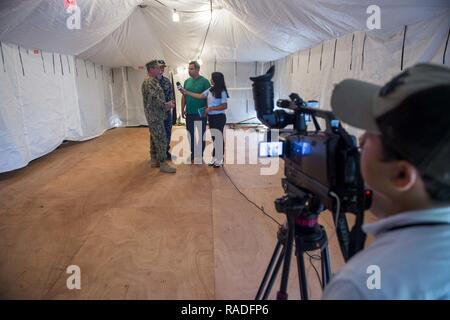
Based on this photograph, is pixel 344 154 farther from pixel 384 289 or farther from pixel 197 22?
pixel 197 22

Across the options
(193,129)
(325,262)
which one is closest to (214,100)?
(193,129)

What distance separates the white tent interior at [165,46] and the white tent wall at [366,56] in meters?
0.01

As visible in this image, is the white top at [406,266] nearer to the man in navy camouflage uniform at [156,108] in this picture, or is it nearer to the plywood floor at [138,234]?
the plywood floor at [138,234]

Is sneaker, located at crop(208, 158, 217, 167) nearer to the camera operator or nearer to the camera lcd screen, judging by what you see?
the camera lcd screen

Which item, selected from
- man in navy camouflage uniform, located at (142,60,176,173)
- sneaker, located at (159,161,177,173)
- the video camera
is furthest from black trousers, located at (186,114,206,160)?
the video camera

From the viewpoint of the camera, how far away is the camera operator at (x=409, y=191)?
386mm

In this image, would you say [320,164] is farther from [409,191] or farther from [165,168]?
[165,168]

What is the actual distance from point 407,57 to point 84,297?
3.14m

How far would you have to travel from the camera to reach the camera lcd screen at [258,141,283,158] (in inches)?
35.2

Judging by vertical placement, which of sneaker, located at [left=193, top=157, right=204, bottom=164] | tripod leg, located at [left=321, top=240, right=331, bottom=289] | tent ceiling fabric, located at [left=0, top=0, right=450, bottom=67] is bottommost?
sneaker, located at [left=193, top=157, right=204, bottom=164]

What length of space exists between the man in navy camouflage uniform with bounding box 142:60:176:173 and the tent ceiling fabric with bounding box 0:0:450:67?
1071mm

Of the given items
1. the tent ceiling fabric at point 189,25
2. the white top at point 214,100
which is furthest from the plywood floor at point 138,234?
the tent ceiling fabric at point 189,25

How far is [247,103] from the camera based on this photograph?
8.26 metres
